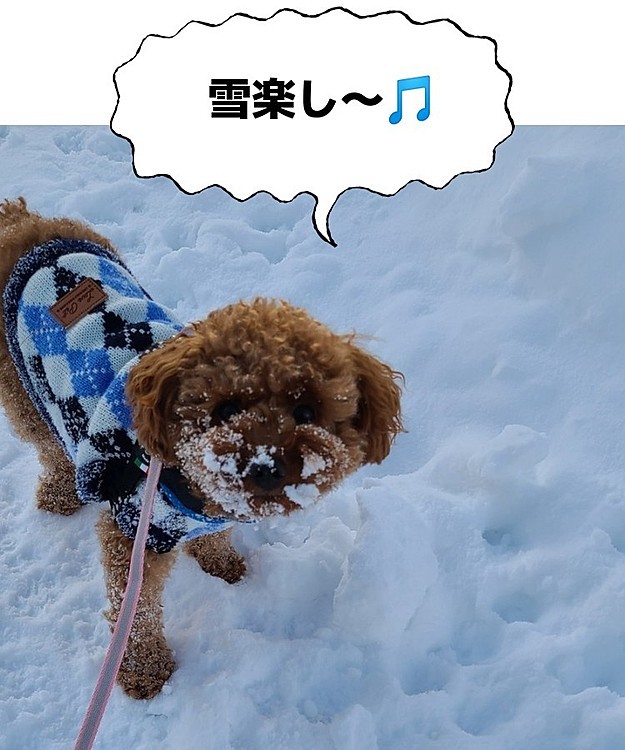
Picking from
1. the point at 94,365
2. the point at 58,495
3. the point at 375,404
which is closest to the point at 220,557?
the point at 58,495

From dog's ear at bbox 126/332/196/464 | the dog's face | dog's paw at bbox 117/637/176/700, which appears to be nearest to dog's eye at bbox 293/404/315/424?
the dog's face

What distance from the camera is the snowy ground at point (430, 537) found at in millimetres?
2326

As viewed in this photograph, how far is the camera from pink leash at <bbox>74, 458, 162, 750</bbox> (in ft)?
5.52

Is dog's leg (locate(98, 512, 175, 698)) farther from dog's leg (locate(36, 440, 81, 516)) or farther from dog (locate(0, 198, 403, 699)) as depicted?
dog's leg (locate(36, 440, 81, 516))

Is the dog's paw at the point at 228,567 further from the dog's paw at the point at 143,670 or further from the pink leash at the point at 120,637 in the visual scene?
the pink leash at the point at 120,637

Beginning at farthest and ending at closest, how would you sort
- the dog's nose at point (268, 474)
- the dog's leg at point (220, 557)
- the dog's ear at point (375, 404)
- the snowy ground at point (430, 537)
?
the dog's leg at point (220, 557) → the snowy ground at point (430, 537) → the dog's ear at point (375, 404) → the dog's nose at point (268, 474)

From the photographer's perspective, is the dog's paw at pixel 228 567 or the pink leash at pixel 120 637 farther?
the dog's paw at pixel 228 567

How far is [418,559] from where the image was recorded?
8.41 feet

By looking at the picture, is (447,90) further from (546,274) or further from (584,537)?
(584,537)

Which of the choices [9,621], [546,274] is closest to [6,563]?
[9,621]

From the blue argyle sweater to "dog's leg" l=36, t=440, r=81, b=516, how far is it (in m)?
0.37

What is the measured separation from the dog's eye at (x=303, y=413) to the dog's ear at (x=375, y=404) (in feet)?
0.73

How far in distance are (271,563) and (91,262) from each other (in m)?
1.29

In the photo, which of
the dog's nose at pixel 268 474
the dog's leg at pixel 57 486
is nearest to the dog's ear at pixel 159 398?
the dog's nose at pixel 268 474
